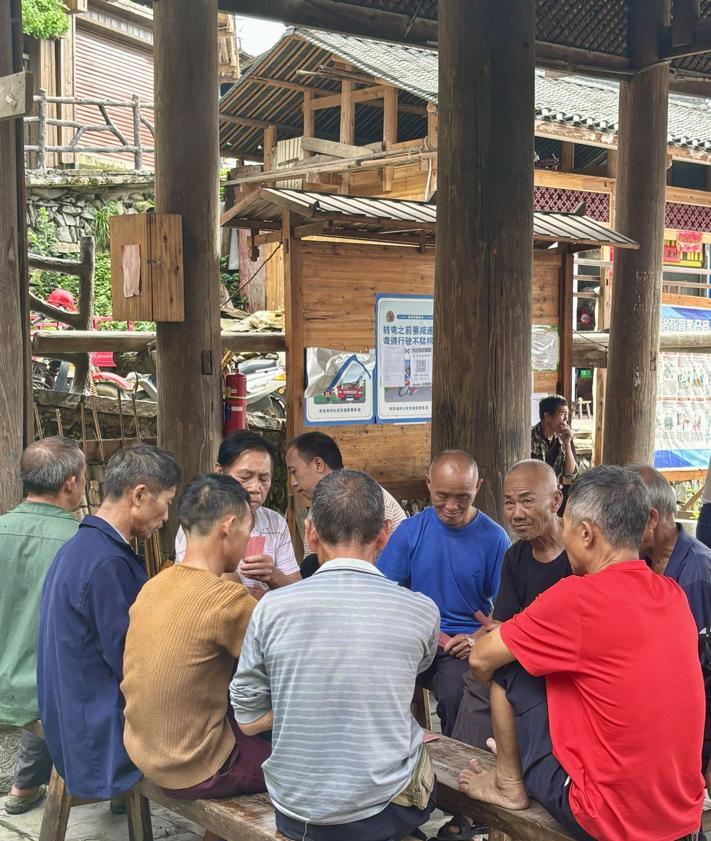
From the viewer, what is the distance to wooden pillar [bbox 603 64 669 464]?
23.1 ft

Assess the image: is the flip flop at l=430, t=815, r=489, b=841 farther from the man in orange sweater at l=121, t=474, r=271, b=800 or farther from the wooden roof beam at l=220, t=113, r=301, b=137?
the wooden roof beam at l=220, t=113, r=301, b=137

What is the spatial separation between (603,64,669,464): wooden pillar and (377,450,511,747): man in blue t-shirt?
3.16 meters

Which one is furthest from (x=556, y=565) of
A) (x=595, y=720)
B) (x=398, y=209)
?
(x=398, y=209)

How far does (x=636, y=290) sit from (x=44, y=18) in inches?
577

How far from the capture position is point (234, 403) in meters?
6.13

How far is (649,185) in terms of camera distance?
711 cm

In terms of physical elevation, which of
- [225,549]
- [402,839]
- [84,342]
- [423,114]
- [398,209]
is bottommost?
[402,839]

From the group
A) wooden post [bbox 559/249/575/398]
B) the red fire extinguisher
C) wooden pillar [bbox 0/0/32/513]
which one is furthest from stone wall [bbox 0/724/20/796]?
wooden post [bbox 559/249/575/398]

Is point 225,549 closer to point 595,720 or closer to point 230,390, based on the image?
point 595,720

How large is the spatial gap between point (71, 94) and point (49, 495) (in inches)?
695

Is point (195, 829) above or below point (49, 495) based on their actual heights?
below

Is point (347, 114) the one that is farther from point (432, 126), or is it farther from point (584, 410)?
point (584, 410)

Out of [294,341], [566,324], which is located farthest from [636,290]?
[294,341]

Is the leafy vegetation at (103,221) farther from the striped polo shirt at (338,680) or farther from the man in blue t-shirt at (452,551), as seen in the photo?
the striped polo shirt at (338,680)
